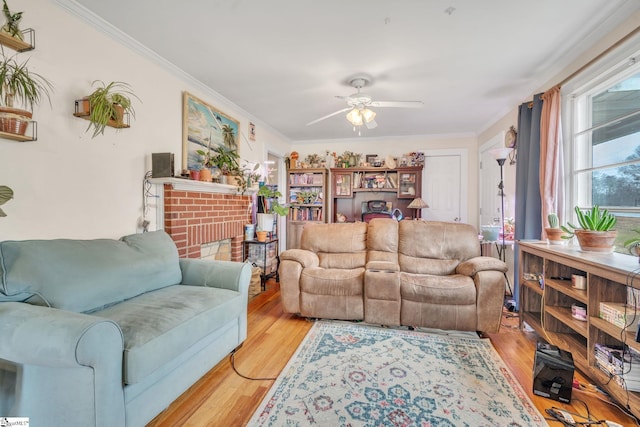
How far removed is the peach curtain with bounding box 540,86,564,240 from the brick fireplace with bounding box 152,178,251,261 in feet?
10.0

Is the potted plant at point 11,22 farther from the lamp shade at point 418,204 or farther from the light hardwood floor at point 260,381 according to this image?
the lamp shade at point 418,204

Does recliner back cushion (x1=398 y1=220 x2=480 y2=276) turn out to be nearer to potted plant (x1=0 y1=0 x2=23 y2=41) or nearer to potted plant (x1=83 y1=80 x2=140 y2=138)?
potted plant (x1=83 y1=80 x2=140 y2=138)

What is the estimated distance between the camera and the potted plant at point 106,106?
6.10 ft

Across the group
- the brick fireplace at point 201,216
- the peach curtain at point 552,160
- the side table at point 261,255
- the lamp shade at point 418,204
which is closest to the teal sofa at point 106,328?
the brick fireplace at point 201,216

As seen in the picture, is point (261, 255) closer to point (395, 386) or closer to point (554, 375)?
point (395, 386)

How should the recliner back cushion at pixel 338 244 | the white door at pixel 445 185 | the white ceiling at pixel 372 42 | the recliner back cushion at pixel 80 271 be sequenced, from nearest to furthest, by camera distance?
the recliner back cushion at pixel 80 271 < the white ceiling at pixel 372 42 < the recliner back cushion at pixel 338 244 < the white door at pixel 445 185

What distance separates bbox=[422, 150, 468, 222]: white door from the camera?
15.9ft

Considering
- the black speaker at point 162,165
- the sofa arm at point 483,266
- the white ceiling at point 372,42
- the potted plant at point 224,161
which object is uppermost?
the white ceiling at point 372,42

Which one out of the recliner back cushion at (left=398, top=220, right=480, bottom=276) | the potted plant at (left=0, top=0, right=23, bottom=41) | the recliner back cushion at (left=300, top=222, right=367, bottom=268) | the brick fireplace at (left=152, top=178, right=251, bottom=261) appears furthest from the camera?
the recliner back cushion at (left=300, top=222, right=367, bottom=268)

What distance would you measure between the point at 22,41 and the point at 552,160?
3713 millimetres

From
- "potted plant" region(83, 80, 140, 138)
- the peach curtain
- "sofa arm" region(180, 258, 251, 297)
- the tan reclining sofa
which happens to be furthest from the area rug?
"potted plant" region(83, 80, 140, 138)

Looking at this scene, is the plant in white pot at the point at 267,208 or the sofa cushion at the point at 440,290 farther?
the plant in white pot at the point at 267,208

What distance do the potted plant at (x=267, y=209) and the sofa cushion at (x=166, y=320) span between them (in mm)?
1750

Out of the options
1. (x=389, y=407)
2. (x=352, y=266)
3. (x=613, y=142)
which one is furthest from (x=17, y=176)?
(x=613, y=142)
